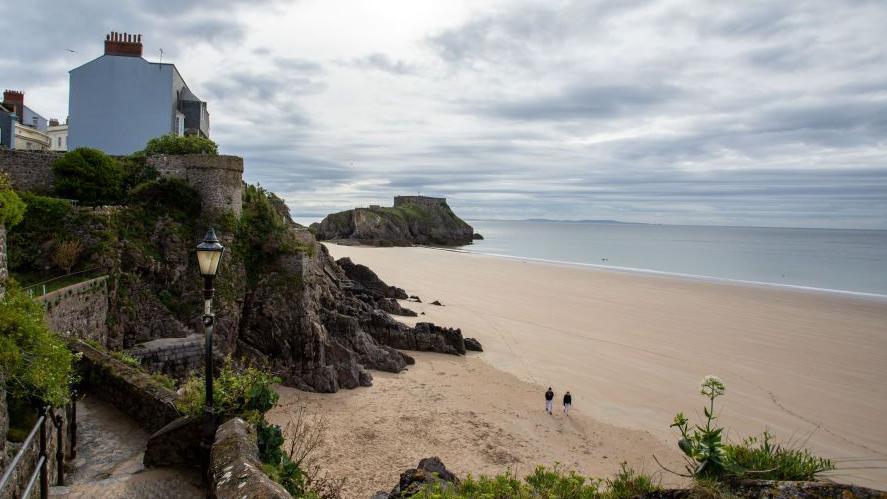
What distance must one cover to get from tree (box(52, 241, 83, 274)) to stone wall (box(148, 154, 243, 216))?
474 centimetres

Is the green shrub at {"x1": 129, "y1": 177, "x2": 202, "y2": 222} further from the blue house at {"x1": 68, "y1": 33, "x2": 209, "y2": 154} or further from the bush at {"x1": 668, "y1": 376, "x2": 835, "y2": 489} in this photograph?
the bush at {"x1": 668, "y1": 376, "x2": 835, "y2": 489}

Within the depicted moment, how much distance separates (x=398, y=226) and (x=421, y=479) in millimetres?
103989

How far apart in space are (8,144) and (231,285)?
74.6 feet

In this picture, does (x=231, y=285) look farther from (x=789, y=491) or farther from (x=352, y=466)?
(x=789, y=491)

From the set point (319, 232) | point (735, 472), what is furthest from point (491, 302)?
point (319, 232)

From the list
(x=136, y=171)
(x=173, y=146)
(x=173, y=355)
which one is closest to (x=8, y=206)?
(x=173, y=355)

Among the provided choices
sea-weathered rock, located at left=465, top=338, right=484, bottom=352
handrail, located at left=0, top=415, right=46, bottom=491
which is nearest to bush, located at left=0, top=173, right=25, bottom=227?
handrail, located at left=0, top=415, right=46, bottom=491

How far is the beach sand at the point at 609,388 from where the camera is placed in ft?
51.6

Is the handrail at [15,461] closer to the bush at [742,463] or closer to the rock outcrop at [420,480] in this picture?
the rock outcrop at [420,480]

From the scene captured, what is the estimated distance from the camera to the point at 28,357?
6391 millimetres

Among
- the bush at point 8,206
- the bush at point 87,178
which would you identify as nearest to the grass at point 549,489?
the bush at point 8,206

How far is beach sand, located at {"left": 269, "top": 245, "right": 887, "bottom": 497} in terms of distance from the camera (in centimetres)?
1574

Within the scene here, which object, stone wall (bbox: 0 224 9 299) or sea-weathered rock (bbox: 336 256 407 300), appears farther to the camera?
sea-weathered rock (bbox: 336 256 407 300)

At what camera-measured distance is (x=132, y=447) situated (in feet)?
29.8
